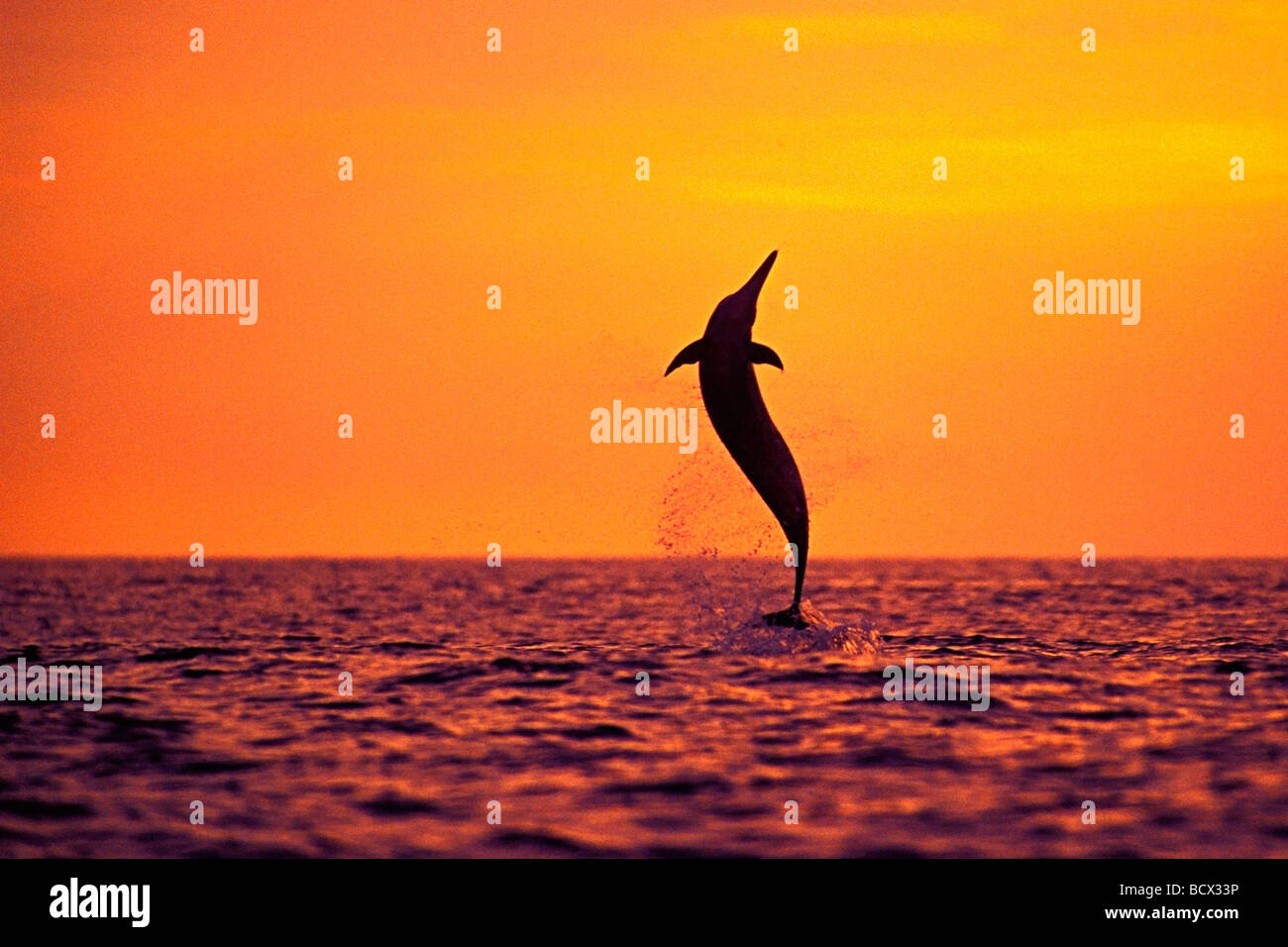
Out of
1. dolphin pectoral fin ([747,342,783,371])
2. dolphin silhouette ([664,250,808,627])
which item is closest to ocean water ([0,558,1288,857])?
dolphin silhouette ([664,250,808,627])

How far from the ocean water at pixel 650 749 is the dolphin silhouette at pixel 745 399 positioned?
272 cm

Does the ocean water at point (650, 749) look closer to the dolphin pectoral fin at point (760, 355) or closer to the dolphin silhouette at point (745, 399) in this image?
the dolphin silhouette at point (745, 399)

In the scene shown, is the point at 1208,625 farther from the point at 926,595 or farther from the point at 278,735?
the point at 278,735

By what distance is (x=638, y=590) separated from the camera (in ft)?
196

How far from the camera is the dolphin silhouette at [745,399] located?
66.0 ft

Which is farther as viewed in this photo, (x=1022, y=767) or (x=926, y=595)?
(x=926, y=595)

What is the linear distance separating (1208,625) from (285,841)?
86.0ft

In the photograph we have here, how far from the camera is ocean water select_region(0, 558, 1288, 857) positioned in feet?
39.7

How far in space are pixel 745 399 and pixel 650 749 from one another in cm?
644

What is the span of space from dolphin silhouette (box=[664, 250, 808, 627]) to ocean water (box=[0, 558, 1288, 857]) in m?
2.72

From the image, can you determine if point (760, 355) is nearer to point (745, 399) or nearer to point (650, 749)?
point (745, 399)

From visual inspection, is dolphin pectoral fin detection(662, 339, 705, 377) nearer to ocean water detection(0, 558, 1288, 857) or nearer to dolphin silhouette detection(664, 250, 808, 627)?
dolphin silhouette detection(664, 250, 808, 627)
